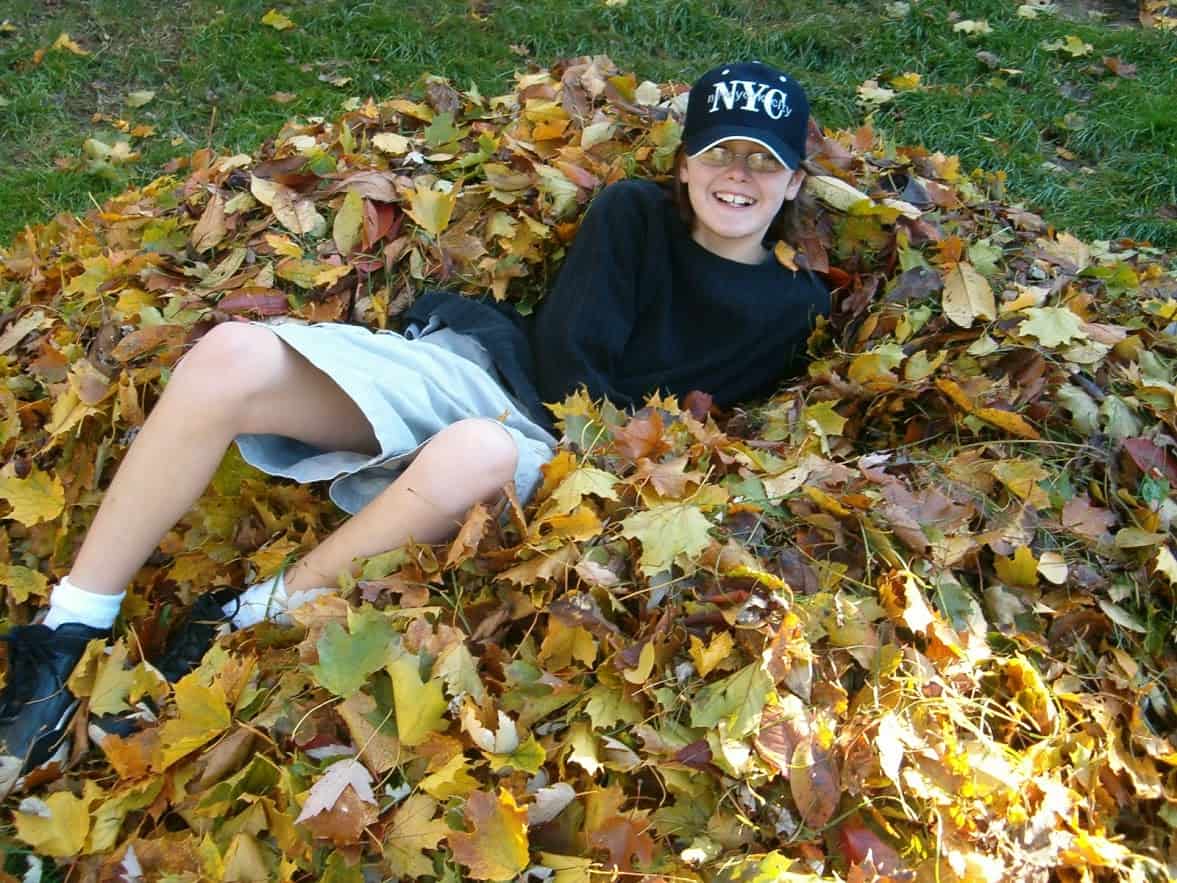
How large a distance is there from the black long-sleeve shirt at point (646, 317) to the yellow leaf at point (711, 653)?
81cm

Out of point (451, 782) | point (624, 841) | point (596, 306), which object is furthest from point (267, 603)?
point (596, 306)

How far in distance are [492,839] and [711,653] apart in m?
0.45

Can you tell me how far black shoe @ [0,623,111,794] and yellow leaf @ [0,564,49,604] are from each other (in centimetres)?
24

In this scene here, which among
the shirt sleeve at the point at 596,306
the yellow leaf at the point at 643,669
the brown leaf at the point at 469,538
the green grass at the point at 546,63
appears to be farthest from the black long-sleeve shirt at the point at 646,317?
the green grass at the point at 546,63

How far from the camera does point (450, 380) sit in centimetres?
212

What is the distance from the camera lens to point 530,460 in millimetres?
1919

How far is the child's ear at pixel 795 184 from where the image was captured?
2.47 m

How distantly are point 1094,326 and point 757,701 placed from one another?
1413mm

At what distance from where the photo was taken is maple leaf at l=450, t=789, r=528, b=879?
1.40 metres

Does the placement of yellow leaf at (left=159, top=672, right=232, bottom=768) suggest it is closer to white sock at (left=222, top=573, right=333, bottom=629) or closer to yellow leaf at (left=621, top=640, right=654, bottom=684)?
white sock at (left=222, top=573, right=333, bottom=629)

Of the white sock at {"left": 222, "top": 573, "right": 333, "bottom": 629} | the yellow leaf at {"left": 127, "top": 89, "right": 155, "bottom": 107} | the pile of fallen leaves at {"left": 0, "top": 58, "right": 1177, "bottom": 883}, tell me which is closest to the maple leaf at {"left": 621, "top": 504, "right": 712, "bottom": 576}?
the pile of fallen leaves at {"left": 0, "top": 58, "right": 1177, "bottom": 883}

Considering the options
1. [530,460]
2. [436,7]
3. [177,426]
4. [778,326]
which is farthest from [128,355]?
[436,7]

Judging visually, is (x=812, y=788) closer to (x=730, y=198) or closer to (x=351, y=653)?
(x=351, y=653)

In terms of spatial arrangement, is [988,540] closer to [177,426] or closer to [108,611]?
[177,426]
